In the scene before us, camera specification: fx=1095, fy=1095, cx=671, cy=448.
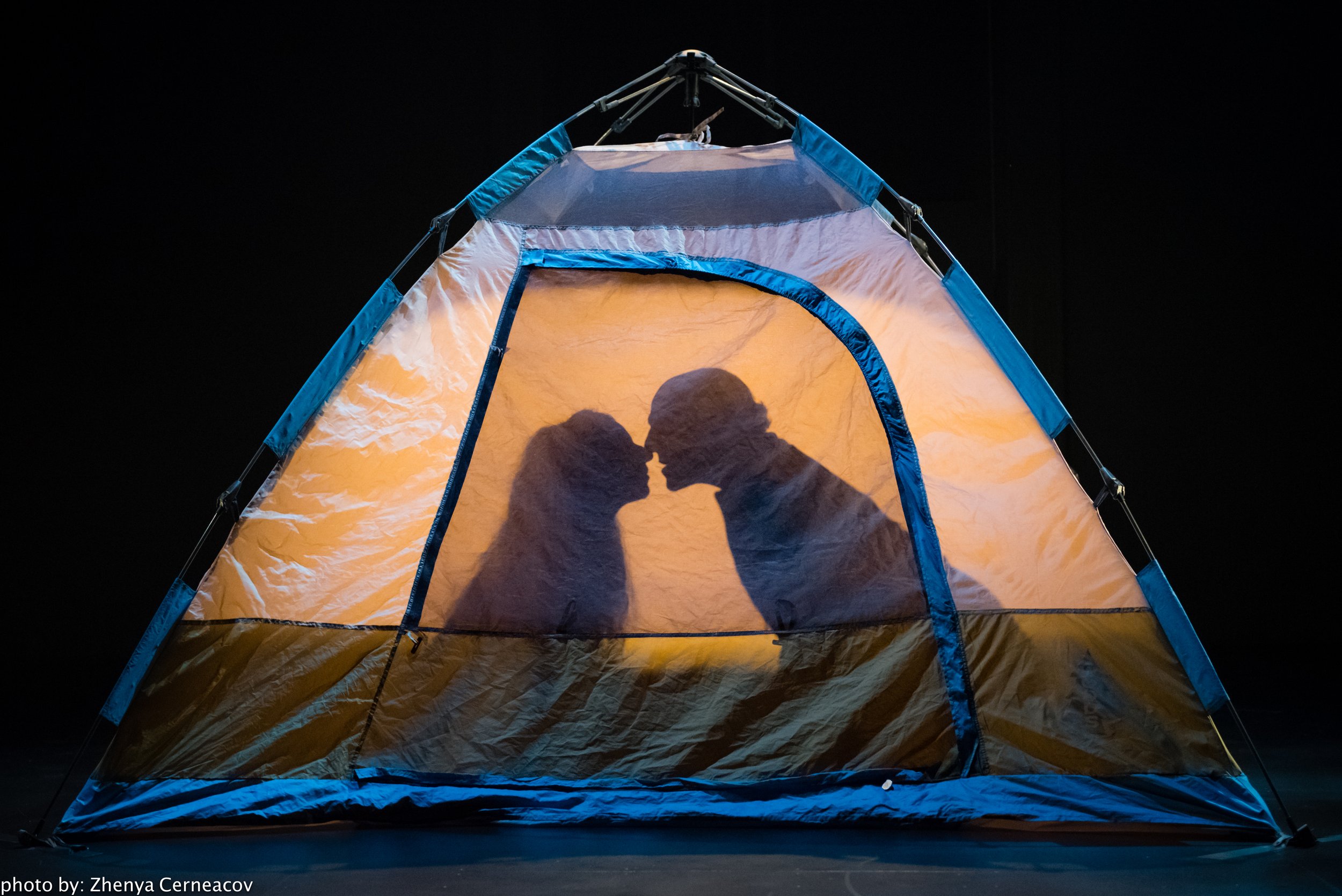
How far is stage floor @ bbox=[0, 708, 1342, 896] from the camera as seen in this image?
1.82 m

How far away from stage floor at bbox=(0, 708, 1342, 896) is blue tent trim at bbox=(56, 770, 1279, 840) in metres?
0.03

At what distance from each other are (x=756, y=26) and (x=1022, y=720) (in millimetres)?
3570

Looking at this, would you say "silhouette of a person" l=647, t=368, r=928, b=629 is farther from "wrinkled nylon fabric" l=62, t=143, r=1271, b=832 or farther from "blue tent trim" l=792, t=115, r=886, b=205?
"blue tent trim" l=792, t=115, r=886, b=205

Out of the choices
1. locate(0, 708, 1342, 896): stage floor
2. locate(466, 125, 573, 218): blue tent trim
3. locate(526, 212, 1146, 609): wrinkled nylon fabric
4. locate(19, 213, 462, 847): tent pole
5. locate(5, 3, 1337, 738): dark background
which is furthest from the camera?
locate(5, 3, 1337, 738): dark background

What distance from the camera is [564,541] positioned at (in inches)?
95.7

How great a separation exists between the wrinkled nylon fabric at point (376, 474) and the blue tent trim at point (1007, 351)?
101cm

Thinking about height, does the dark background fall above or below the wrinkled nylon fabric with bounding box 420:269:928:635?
above

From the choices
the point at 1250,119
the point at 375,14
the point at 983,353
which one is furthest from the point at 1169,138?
the point at 375,14

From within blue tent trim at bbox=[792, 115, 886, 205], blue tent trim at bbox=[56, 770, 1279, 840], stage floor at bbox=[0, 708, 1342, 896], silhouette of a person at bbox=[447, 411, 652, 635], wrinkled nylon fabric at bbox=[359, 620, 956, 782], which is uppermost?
blue tent trim at bbox=[792, 115, 886, 205]

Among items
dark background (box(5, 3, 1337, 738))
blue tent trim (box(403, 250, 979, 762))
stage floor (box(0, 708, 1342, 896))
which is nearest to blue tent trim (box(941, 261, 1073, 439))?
blue tent trim (box(403, 250, 979, 762))

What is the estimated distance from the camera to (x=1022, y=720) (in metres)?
2.20

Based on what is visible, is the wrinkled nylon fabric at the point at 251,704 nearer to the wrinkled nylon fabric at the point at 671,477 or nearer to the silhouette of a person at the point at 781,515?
the wrinkled nylon fabric at the point at 671,477

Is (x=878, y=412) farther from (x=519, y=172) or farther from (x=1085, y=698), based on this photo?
(x=519, y=172)

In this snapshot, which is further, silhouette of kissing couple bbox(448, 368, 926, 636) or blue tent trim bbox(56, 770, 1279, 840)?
silhouette of kissing couple bbox(448, 368, 926, 636)
